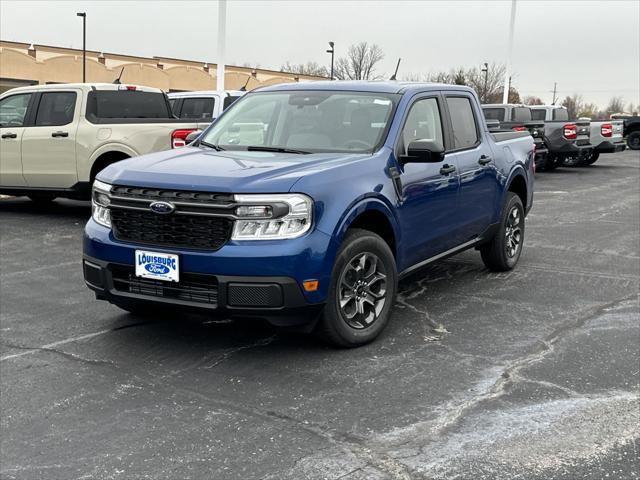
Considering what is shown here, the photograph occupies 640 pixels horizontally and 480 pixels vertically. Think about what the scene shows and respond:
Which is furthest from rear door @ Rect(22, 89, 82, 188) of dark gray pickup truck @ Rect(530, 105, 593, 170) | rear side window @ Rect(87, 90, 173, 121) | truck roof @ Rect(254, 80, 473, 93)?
dark gray pickup truck @ Rect(530, 105, 593, 170)

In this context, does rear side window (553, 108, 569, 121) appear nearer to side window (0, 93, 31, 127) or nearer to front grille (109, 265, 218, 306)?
side window (0, 93, 31, 127)

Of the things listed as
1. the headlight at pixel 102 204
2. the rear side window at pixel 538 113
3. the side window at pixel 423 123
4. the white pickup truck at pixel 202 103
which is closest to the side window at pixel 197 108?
the white pickup truck at pixel 202 103

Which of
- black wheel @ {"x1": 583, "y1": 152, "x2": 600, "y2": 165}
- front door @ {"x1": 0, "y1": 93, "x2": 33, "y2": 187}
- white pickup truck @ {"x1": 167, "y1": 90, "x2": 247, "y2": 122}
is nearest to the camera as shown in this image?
front door @ {"x1": 0, "y1": 93, "x2": 33, "y2": 187}

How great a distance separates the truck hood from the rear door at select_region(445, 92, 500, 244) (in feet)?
4.69

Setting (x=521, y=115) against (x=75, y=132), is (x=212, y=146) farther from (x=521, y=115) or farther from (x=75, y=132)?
(x=521, y=115)

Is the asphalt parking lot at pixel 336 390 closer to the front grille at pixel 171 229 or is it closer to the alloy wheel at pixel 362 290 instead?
the alloy wheel at pixel 362 290

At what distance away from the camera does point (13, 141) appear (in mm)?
10758

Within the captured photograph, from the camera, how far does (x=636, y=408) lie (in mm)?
3988

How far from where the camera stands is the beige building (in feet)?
155

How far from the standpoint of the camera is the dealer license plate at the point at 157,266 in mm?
4445

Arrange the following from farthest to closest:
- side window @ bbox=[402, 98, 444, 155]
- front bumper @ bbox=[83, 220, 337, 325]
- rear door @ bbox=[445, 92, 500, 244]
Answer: rear door @ bbox=[445, 92, 500, 244], side window @ bbox=[402, 98, 444, 155], front bumper @ bbox=[83, 220, 337, 325]

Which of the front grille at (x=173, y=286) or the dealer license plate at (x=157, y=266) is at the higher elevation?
the dealer license plate at (x=157, y=266)

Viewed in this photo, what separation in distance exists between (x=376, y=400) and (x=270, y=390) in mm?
626

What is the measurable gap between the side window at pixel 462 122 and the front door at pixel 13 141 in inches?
276
